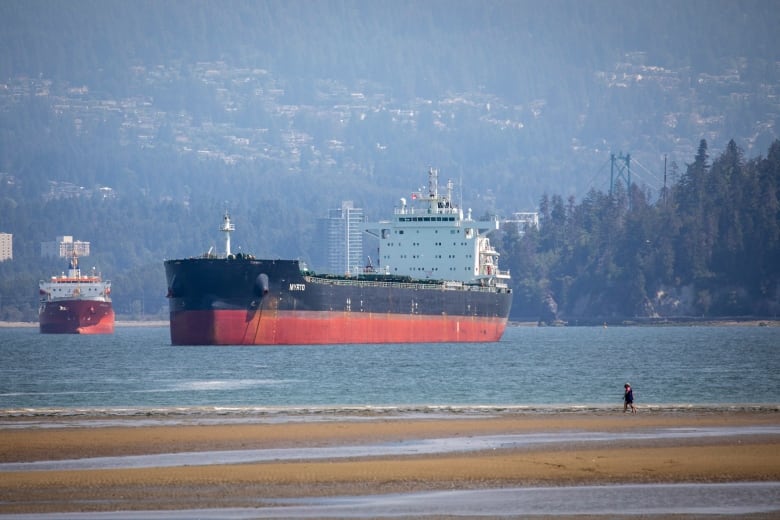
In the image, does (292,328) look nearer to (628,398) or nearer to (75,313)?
(628,398)

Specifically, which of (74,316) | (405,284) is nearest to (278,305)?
(405,284)

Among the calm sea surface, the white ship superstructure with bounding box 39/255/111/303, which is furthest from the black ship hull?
the white ship superstructure with bounding box 39/255/111/303

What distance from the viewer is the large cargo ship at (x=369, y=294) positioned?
59875mm

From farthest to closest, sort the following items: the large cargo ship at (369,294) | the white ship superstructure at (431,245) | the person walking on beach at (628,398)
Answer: the white ship superstructure at (431,245) < the large cargo ship at (369,294) < the person walking on beach at (628,398)

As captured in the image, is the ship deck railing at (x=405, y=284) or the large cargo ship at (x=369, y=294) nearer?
the large cargo ship at (x=369, y=294)

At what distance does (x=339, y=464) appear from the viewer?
22.4m

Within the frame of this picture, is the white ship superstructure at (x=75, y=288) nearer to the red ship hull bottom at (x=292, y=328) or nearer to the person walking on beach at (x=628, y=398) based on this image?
the red ship hull bottom at (x=292, y=328)

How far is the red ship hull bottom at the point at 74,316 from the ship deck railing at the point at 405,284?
106ft

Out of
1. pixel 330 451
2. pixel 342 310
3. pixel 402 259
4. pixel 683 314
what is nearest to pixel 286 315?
pixel 342 310

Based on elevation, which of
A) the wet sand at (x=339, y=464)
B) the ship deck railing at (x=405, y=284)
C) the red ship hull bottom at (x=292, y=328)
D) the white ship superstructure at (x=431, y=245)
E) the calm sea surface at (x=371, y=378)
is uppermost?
the white ship superstructure at (x=431, y=245)

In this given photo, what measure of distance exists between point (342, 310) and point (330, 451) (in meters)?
40.1

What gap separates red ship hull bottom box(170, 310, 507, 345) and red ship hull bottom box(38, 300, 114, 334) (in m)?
35.0

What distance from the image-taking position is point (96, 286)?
103688mm

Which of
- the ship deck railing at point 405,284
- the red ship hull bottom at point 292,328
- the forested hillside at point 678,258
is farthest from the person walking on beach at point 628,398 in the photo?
the forested hillside at point 678,258
